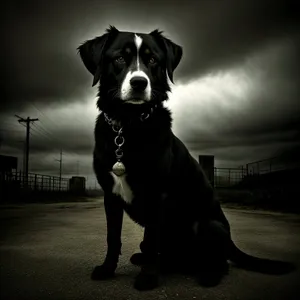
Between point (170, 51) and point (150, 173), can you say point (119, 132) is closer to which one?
point (150, 173)

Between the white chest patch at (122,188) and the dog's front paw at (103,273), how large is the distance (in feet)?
1.43

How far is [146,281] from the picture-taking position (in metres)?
1.81

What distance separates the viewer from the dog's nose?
1.80 m

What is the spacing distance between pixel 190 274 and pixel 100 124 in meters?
1.14

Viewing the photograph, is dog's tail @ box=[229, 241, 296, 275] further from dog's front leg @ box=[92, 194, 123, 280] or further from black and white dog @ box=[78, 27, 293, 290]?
dog's front leg @ box=[92, 194, 123, 280]

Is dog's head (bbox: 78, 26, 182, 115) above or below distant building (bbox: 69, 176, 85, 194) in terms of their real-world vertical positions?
above

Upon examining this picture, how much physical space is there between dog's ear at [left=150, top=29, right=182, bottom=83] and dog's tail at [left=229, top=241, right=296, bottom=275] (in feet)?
4.27

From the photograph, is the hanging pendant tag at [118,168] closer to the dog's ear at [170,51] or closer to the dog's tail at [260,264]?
the dog's ear at [170,51]

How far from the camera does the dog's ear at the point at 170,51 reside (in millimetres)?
2111

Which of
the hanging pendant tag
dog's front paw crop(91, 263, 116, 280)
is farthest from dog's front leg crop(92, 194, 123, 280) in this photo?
the hanging pendant tag

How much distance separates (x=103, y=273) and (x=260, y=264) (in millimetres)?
1033

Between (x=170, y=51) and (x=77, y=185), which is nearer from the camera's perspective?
(x=170, y=51)

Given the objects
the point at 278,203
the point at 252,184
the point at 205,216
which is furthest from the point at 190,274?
the point at 252,184

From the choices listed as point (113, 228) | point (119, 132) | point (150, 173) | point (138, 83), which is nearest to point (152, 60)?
point (138, 83)
